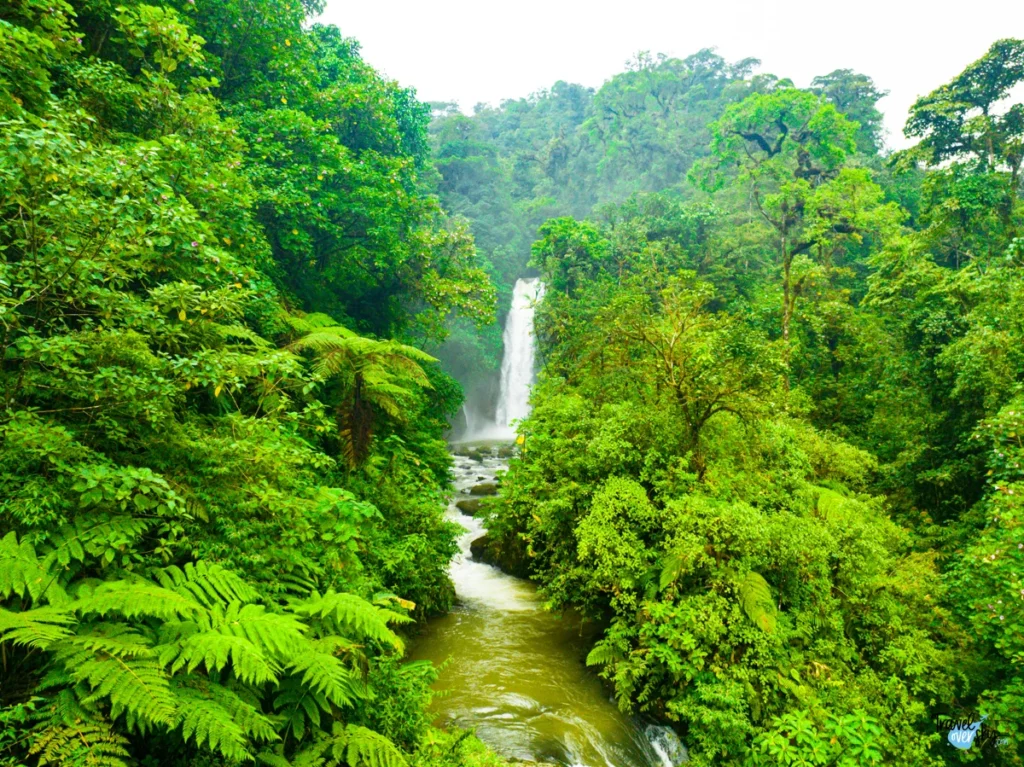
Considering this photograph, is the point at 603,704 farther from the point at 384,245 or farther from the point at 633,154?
the point at 633,154

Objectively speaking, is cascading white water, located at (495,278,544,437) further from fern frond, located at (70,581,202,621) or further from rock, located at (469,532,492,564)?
fern frond, located at (70,581,202,621)

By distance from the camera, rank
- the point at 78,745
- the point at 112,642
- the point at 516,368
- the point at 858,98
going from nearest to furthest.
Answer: the point at 78,745 → the point at 112,642 → the point at 516,368 → the point at 858,98

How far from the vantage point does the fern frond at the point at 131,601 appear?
2471mm

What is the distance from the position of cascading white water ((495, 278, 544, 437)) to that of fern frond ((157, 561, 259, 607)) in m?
24.5

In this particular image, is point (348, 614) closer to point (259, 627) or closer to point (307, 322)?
point (259, 627)

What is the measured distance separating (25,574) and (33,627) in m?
0.41

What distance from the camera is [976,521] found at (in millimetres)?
8695

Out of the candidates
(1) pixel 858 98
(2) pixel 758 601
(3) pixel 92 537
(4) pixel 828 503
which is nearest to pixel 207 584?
(3) pixel 92 537

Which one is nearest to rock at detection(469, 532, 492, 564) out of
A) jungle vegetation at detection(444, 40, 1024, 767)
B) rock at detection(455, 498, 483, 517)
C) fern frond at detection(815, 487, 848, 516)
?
jungle vegetation at detection(444, 40, 1024, 767)

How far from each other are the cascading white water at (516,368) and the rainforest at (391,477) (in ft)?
46.4

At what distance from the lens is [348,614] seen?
352 cm

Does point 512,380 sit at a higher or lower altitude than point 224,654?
higher

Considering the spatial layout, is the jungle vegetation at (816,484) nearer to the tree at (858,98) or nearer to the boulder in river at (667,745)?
the boulder in river at (667,745)

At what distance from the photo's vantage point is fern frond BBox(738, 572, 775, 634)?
5312 mm
